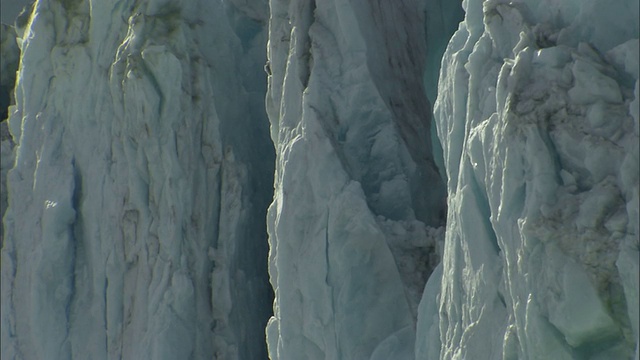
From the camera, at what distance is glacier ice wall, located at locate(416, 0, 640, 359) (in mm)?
5180

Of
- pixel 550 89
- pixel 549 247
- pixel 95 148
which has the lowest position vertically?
pixel 549 247

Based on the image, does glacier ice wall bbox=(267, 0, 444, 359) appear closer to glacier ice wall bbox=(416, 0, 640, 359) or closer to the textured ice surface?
glacier ice wall bbox=(416, 0, 640, 359)

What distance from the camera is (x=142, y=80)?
362 inches

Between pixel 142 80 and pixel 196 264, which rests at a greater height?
pixel 142 80

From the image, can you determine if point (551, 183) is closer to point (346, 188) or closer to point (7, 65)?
point (346, 188)

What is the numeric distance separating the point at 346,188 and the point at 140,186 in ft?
7.58

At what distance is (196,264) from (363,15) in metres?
2.31

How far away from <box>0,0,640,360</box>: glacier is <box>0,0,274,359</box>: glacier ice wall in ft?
0.06

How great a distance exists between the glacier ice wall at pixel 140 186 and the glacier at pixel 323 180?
0.02 meters

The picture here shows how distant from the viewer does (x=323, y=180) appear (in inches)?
298

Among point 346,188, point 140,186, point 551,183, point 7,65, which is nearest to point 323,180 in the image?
point 346,188

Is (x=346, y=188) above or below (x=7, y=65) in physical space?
below

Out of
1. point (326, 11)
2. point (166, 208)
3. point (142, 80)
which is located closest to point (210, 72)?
point (142, 80)

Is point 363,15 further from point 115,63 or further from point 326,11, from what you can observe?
point 115,63
